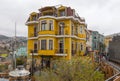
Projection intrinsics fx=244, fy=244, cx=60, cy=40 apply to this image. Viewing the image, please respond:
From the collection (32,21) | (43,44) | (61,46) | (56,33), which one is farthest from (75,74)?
(32,21)

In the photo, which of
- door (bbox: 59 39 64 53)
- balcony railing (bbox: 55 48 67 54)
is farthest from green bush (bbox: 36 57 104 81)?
door (bbox: 59 39 64 53)

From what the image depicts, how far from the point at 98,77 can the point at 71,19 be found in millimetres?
20693

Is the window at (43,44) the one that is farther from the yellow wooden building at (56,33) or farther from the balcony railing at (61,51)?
the balcony railing at (61,51)

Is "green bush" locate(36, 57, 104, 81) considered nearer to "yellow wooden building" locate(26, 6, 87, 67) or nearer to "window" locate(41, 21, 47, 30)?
"yellow wooden building" locate(26, 6, 87, 67)

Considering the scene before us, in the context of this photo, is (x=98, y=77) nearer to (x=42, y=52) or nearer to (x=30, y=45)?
A: (x=42, y=52)

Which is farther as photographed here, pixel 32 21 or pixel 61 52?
pixel 32 21

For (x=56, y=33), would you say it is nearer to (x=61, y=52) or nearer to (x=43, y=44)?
(x=43, y=44)

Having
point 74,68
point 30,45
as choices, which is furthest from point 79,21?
point 74,68

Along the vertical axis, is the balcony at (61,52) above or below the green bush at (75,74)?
above

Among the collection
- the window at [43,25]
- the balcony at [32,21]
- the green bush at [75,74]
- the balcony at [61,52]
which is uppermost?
the balcony at [32,21]

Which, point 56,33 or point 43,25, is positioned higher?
point 43,25

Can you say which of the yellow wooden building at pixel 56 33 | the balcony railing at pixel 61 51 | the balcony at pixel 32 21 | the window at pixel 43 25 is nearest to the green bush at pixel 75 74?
the yellow wooden building at pixel 56 33

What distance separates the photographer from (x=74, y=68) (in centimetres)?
1981

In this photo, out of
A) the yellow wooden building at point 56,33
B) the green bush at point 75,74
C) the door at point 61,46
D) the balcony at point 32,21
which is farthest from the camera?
the balcony at point 32,21
